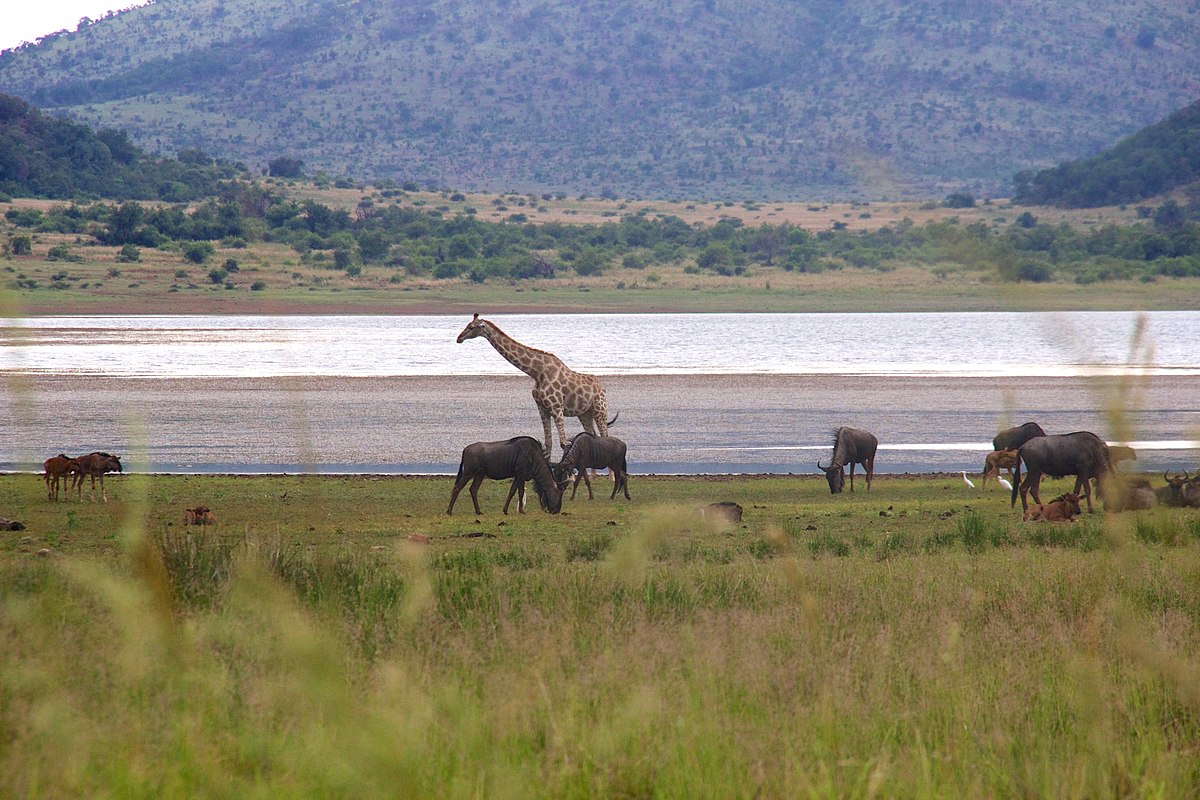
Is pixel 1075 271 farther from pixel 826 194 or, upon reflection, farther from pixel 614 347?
pixel 826 194

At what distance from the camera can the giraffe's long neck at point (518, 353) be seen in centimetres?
2095

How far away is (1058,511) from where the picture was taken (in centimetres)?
1428

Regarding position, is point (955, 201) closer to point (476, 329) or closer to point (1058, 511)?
point (476, 329)

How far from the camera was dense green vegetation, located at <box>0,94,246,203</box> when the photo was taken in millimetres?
92000

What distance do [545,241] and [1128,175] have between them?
35.6 m

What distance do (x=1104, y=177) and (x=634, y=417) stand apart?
66.1 metres

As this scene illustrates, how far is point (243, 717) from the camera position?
5.18 meters

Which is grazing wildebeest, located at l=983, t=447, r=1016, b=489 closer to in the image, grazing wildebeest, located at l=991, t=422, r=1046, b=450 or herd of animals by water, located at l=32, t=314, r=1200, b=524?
herd of animals by water, located at l=32, t=314, r=1200, b=524

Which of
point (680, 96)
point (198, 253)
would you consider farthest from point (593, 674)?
point (680, 96)

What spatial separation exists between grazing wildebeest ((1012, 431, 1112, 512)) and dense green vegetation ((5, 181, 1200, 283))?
47194 millimetres

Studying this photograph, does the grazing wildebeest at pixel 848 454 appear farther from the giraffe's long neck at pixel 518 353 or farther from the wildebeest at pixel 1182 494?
the giraffe's long neck at pixel 518 353

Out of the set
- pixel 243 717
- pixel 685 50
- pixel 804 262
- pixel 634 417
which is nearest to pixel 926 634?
pixel 243 717

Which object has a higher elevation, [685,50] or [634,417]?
[685,50]

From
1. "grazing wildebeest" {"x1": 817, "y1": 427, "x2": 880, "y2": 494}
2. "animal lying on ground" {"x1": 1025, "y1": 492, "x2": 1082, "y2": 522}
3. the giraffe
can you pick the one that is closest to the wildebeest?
"animal lying on ground" {"x1": 1025, "y1": 492, "x2": 1082, "y2": 522}
